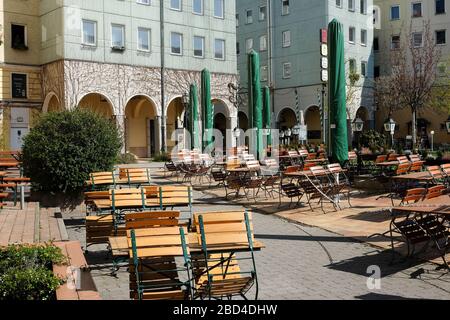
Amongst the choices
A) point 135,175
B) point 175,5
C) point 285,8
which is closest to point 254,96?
point 135,175

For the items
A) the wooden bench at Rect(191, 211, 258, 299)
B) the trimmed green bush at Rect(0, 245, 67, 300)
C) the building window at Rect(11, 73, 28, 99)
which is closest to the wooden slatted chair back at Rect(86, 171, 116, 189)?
the trimmed green bush at Rect(0, 245, 67, 300)

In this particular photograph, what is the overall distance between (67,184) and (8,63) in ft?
77.0

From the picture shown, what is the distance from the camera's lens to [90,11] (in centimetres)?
3198

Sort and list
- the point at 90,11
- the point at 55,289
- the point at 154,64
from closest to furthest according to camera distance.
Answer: the point at 55,289
the point at 90,11
the point at 154,64

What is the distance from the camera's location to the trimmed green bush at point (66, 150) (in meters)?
12.4

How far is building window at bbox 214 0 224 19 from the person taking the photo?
38500mm

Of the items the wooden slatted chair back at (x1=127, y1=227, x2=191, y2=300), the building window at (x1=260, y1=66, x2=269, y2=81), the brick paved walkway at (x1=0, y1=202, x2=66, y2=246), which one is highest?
the building window at (x1=260, y1=66, x2=269, y2=81)

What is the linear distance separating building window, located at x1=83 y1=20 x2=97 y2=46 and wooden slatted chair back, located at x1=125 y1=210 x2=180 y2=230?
91.3 feet

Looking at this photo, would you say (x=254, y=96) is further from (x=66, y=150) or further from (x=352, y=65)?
(x=352, y=65)

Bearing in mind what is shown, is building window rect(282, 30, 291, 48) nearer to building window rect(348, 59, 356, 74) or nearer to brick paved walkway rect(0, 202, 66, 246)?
building window rect(348, 59, 356, 74)

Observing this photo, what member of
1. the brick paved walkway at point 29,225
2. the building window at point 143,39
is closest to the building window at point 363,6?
the building window at point 143,39

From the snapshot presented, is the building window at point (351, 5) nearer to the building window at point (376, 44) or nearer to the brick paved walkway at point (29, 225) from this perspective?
the building window at point (376, 44)

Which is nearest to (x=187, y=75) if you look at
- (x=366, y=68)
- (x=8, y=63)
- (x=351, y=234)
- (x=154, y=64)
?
(x=154, y=64)
